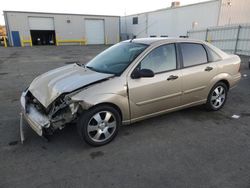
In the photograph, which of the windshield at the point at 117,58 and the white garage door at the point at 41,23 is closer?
the windshield at the point at 117,58

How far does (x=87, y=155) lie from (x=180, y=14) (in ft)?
76.3

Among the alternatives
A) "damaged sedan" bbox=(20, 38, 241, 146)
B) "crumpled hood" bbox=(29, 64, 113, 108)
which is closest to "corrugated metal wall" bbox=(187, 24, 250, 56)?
"damaged sedan" bbox=(20, 38, 241, 146)

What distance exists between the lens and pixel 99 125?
3.01 metres

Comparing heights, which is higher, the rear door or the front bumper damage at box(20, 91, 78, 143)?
the rear door

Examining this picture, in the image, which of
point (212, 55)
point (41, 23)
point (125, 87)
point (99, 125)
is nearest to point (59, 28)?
point (41, 23)

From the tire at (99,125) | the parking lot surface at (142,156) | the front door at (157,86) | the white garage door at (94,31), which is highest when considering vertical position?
the white garage door at (94,31)

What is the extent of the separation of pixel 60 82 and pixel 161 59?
5.73 feet

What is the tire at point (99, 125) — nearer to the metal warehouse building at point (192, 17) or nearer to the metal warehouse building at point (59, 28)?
the metal warehouse building at point (192, 17)

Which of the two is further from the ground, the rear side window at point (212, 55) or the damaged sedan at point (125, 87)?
the rear side window at point (212, 55)

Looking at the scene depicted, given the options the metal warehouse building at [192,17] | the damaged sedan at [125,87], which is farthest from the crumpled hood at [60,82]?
the metal warehouse building at [192,17]

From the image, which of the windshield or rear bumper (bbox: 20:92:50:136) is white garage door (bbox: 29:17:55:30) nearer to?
the windshield

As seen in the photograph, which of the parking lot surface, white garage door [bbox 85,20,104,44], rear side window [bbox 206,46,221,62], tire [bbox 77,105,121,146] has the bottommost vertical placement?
the parking lot surface

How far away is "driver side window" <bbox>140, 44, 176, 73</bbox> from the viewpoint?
10.9ft

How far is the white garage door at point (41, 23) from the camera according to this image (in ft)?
88.6
